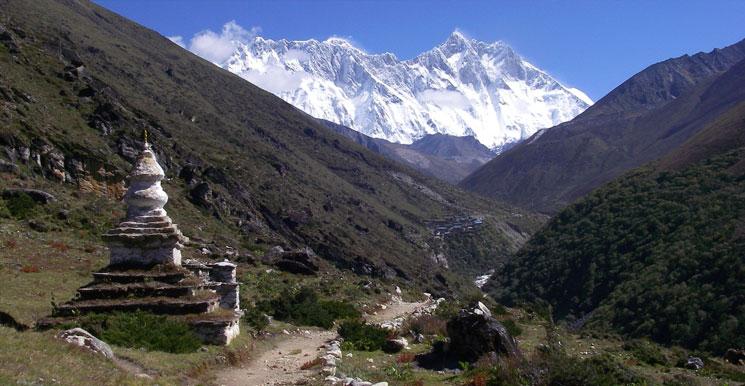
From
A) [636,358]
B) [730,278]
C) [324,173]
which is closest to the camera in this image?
[636,358]

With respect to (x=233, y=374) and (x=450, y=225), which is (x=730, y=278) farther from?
(x=450, y=225)

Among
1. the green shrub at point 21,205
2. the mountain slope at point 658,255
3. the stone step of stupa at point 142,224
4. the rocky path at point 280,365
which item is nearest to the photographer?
the rocky path at point 280,365

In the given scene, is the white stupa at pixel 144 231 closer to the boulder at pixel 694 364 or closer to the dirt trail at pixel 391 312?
the dirt trail at pixel 391 312

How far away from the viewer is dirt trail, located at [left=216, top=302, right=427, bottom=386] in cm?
1401

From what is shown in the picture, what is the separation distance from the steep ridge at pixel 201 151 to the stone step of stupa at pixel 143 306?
23080mm

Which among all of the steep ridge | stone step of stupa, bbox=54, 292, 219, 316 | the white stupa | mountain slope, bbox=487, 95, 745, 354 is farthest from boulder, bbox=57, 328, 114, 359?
mountain slope, bbox=487, 95, 745, 354

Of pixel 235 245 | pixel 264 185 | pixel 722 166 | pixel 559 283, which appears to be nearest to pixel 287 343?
pixel 235 245

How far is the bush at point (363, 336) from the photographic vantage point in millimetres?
18938

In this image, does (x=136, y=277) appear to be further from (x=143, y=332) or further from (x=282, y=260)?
(x=282, y=260)

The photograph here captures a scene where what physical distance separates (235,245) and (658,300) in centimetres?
2739

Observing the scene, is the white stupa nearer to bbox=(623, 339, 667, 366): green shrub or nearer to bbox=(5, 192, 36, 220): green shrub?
bbox=(623, 339, 667, 366): green shrub

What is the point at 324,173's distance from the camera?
122875 mm

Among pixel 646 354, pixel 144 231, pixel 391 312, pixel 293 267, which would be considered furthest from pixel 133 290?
pixel 293 267

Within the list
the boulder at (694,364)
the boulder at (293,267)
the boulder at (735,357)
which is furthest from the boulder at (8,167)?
the boulder at (735,357)
